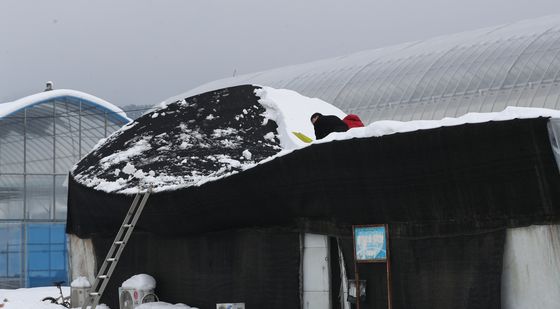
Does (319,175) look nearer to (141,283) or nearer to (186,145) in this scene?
Answer: (141,283)

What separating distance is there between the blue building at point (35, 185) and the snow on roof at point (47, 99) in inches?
1.2

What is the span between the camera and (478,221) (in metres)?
7.87

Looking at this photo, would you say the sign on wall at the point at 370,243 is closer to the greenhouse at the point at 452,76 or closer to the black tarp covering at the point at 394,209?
the black tarp covering at the point at 394,209

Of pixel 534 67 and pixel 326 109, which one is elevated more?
pixel 534 67

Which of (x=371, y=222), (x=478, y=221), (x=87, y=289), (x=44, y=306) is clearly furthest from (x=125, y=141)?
(x=478, y=221)

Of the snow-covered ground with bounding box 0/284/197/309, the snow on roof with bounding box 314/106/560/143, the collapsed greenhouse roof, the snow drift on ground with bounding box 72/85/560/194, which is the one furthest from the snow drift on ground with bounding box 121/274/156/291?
the snow on roof with bounding box 314/106/560/143

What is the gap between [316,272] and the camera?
30.9 feet

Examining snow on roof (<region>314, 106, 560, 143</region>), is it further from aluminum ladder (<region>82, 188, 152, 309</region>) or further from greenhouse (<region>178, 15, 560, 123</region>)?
greenhouse (<region>178, 15, 560, 123</region>)

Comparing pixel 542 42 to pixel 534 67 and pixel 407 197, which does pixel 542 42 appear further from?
pixel 407 197

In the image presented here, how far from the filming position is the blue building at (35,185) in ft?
95.1

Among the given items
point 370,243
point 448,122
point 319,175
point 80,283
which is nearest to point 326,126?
point 319,175

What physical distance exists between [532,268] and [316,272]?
8.26ft

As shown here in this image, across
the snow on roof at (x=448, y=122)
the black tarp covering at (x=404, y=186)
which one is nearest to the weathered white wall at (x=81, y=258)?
the black tarp covering at (x=404, y=186)

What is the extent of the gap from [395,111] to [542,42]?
15.3 feet
